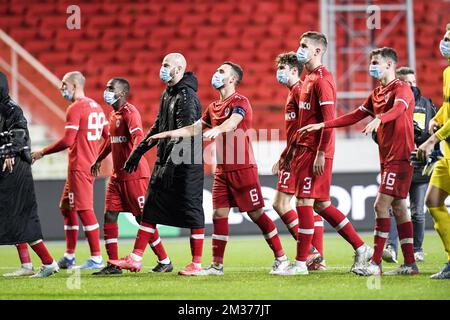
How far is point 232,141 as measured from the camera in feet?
28.3

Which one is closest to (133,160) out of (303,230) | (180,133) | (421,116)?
(180,133)

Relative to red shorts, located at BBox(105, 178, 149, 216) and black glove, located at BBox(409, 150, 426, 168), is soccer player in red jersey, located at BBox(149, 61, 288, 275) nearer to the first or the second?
red shorts, located at BBox(105, 178, 149, 216)

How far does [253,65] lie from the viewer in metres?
18.9

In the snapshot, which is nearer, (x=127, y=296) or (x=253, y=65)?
(x=127, y=296)

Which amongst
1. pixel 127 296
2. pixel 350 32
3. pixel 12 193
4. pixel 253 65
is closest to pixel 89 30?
pixel 253 65

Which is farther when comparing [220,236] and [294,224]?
[294,224]

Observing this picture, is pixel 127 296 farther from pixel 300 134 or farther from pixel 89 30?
pixel 89 30

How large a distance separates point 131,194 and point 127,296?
7.22 feet

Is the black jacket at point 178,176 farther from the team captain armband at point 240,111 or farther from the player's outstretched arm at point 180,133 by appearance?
the team captain armband at point 240,111

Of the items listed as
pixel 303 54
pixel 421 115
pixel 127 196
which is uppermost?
pixel 303 54

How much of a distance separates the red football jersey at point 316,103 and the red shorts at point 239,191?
62 centimetres

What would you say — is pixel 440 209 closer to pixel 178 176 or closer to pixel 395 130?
pixel 395 130

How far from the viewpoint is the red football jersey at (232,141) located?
857cm

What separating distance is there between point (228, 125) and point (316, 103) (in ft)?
2.73
